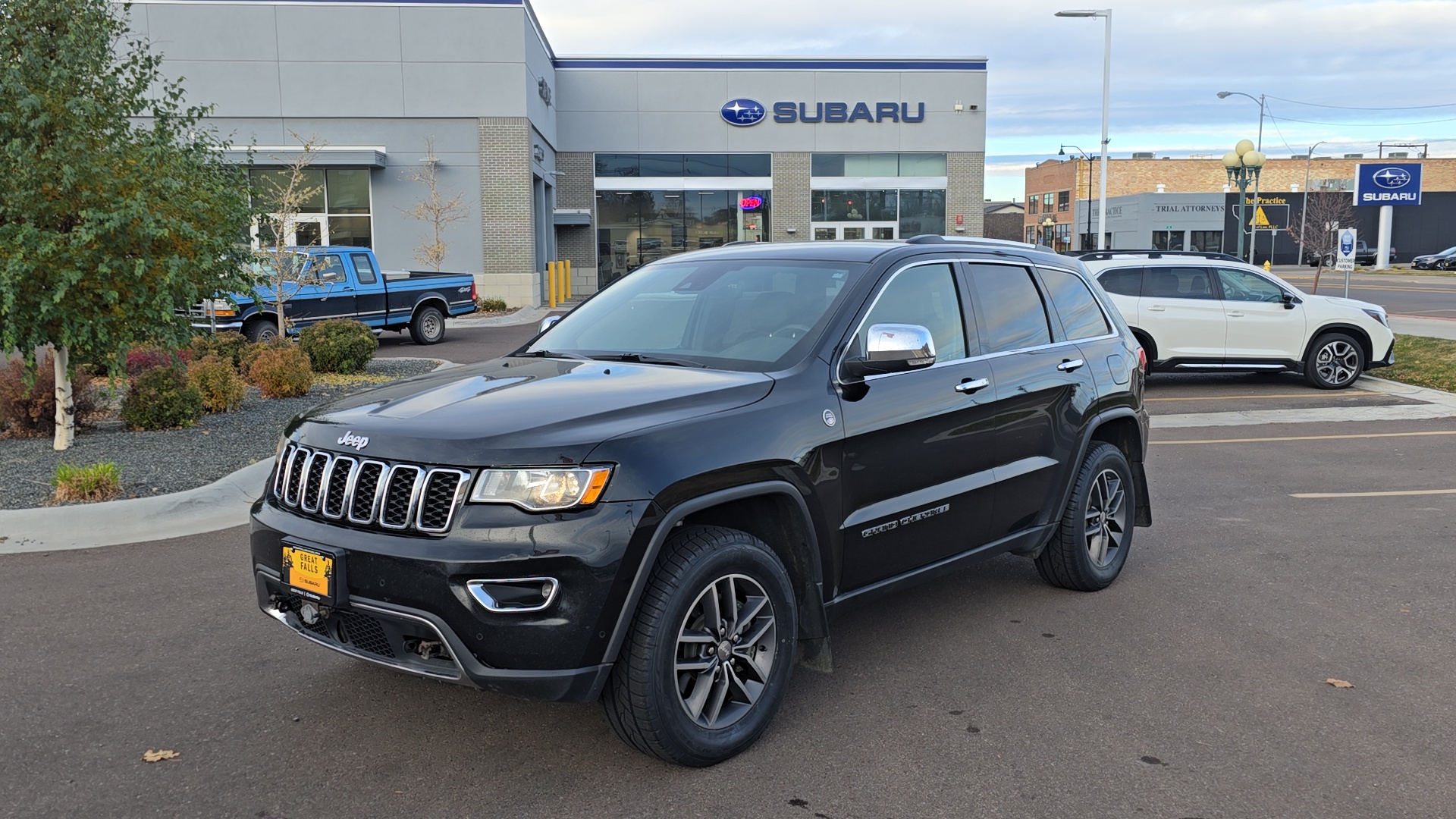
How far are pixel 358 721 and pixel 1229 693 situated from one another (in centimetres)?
345

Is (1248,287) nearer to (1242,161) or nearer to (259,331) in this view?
(259,331)

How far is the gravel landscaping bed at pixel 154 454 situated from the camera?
7922mm

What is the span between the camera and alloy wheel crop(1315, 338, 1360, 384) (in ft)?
48.0

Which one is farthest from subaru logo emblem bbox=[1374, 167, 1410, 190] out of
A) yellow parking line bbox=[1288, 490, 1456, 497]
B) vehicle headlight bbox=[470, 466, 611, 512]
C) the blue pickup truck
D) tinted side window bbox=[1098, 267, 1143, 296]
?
vehicle headlight bbox=[470, 466, 611, 512]

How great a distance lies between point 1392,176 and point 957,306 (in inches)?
2214

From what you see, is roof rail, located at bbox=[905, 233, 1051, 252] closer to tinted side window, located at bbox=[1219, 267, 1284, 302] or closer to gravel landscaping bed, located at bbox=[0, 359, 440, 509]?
gravel landscaping bed, located at bbox=[0, 359, 440, 509]

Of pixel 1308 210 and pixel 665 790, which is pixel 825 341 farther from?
pixel 1308 210

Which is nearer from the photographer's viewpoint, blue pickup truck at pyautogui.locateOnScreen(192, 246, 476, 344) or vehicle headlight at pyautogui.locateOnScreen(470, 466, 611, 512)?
vehicle headlight at pyautogui.locateOnScreen(470, 466, 611, 512)

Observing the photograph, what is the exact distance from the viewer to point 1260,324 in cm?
1461

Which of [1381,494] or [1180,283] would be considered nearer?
[1381,494]

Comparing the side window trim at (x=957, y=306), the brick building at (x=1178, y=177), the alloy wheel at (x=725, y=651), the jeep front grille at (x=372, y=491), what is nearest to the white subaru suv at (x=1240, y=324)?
the side window trim at (x=957, y=306)

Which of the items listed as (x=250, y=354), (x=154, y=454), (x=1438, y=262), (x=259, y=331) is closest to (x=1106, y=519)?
(x=154, y=454)

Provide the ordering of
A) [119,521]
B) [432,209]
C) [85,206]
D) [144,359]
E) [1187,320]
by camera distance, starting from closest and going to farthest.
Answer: [119,521] < [85,206] < [144,359] < [1187,320] < [432,209]

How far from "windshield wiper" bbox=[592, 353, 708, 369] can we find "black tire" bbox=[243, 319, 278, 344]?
50.7ft
